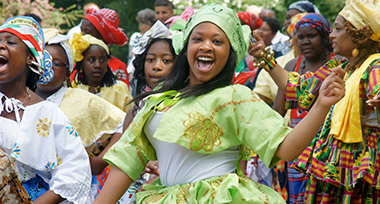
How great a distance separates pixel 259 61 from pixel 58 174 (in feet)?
5.86

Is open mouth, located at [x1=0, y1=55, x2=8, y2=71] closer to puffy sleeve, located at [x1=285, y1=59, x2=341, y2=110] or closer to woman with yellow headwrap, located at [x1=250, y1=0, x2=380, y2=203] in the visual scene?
woman with yellow headwrap, located at [x1=250, y1=0, x2=380, y2=203]

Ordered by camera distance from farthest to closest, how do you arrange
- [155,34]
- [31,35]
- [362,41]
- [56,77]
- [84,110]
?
1. [155,34]
2. [56,77]
3. [84,110]
4. [362,41]
5. [31,35]

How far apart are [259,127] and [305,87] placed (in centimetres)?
182

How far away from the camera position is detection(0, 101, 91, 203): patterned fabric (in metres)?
3.15

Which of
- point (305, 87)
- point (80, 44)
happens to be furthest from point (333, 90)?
point (80, 44)

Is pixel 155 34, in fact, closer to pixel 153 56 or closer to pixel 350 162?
pixel 153 56

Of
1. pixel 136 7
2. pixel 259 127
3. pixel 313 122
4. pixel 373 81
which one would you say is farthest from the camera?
pixel 136 7

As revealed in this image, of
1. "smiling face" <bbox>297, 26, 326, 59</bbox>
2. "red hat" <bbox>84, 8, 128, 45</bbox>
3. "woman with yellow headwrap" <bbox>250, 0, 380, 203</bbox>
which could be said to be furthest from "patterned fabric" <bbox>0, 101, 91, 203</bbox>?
"red hat" <bbox>84, 8, 128, 45</bbox>

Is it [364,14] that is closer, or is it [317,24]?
[364,14]

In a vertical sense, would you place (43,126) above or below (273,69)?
below

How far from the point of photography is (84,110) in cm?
442

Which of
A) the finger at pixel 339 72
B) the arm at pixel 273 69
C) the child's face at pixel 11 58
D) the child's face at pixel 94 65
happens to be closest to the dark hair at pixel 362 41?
the arm at pixel 273 69

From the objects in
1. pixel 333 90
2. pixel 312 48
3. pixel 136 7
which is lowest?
pixel 136 7

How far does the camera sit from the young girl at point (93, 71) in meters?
5.82
